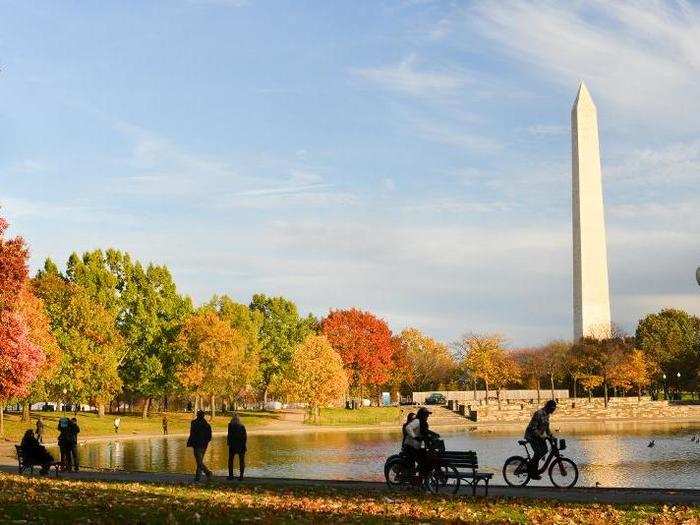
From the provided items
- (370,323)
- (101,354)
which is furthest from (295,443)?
(370,323)

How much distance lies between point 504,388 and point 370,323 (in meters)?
26.4

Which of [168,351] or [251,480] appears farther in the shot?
[168,351]

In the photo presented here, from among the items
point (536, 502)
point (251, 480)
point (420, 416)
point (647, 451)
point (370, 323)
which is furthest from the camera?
point (370, 323)

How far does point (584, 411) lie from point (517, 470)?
2876 inches

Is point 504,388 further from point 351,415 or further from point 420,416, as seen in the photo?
point 420,416

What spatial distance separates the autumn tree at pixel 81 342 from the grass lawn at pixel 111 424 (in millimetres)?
2367

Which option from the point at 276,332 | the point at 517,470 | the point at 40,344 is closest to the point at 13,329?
the point at 40,344

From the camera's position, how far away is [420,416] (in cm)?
2170

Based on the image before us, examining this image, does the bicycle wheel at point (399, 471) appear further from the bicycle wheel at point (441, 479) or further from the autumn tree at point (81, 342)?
the autumn tree at point (81, 342)

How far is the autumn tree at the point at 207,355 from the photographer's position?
77.9 metres

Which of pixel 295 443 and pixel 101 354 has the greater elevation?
pixel 101 354

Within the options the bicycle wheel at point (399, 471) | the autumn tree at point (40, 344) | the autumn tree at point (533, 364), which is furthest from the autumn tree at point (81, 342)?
the bicycle wheel at point (399, 471)

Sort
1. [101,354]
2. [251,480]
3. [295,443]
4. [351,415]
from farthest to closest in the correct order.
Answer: [351,415]
[101,354]
[295,443]
[251,480]

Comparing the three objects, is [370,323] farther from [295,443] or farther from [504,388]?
[295,443]
